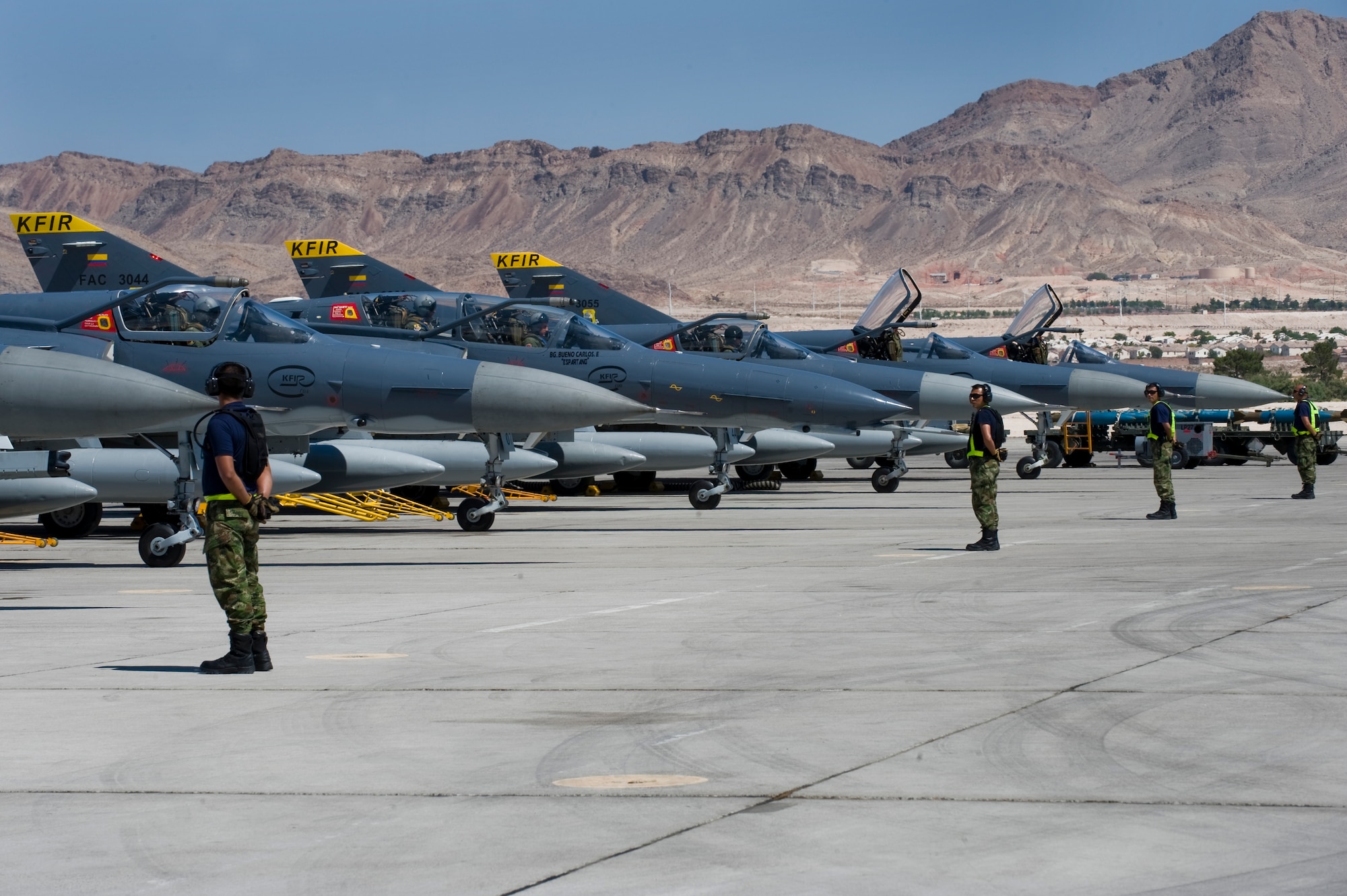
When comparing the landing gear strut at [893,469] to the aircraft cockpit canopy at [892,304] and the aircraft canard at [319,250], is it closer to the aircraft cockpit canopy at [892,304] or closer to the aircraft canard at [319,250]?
A: the aircraft cockpit canopy at [892,304]

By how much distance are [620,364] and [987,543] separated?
742 centimetres

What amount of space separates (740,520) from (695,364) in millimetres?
2756

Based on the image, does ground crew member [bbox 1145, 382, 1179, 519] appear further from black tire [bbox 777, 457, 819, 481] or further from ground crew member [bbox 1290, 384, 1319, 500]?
black tire [bbox 777, 457, 819, 481]

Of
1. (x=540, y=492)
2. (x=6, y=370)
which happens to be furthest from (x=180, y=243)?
(x=6, y=370)

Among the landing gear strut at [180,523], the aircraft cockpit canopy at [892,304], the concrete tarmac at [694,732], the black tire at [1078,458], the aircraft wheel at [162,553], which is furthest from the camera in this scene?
the black tire at [1078,458]

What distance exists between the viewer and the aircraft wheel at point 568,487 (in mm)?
26797

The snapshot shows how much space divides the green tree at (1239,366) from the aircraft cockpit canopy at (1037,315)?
43.9 metres

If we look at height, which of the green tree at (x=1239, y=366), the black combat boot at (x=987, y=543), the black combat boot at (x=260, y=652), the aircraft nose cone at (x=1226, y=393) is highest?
the green tree at (x=1239, y=366)

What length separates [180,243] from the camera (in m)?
179

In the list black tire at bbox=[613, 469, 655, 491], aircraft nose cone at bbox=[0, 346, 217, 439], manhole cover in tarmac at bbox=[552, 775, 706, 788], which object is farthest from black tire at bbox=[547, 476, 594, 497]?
manhole cover in tarmac at bbox=[552, 775, 706, 788]

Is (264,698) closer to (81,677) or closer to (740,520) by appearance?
(81,677)

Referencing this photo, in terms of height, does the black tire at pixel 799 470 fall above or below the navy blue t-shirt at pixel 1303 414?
below

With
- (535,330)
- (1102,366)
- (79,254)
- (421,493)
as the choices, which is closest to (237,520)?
(535,330)

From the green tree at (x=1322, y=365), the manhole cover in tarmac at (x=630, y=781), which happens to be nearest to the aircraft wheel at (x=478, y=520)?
the manhole cover in tarmac at (x=630, y=781)
